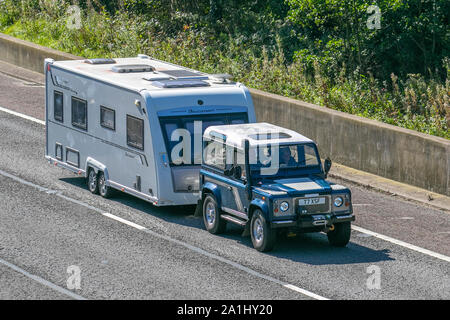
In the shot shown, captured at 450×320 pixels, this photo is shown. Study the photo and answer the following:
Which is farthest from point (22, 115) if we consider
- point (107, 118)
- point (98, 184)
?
point (107, 118)

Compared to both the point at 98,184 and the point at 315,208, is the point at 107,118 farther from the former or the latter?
the point at 315,208

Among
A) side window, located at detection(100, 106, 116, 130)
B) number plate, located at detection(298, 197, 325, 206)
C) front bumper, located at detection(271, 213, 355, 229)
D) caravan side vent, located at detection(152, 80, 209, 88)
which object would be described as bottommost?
front bumper, located at detection(271, 213, 355, 229)

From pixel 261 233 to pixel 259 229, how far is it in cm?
10

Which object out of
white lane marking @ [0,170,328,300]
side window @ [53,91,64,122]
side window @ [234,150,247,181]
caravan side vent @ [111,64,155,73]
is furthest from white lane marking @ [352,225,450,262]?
side window @ [53,91,64,122]

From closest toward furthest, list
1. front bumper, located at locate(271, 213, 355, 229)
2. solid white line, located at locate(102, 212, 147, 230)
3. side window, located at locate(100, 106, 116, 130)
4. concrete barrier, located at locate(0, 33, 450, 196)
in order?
front bumper, located at locate(271, 213, 355, 229) < solid white line, located at locate(102, 212, 147, 230) < side window, located at locate(100, 106, 116, 130) < concrete barrier, located at locate(0, 33, 450, 196)

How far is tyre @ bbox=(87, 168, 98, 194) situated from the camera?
2070 cm

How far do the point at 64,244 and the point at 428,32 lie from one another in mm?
12981

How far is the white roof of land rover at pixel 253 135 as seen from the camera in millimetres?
17359

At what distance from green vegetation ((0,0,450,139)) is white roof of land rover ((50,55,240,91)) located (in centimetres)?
503

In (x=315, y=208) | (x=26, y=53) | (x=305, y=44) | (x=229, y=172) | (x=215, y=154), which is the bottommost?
(x=315, y=208)

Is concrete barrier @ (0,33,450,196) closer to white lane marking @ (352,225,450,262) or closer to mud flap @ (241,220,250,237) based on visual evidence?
white lane marking @ (352,225,450,262)

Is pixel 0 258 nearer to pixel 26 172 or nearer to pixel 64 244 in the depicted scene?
pixel 64 244

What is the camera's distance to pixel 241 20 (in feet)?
104

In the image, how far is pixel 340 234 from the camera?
17.1m
